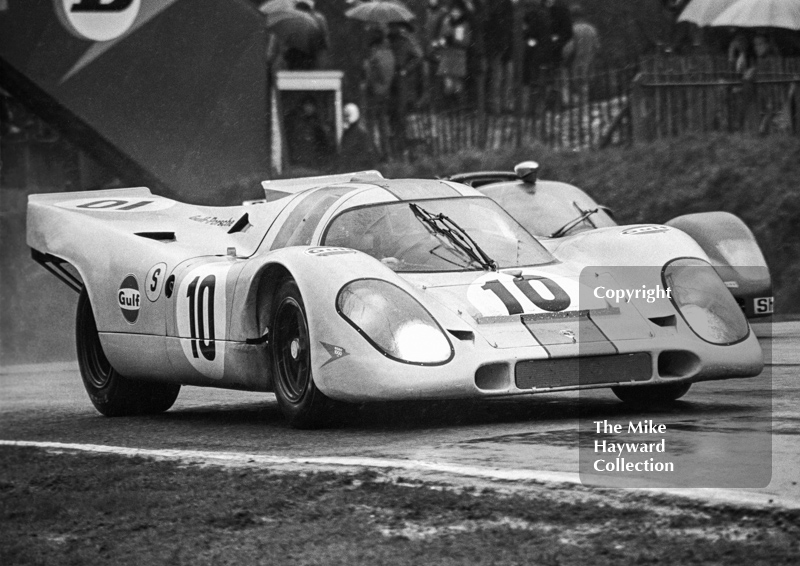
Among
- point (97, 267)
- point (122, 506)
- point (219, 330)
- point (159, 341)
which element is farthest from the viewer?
point (97, 267)

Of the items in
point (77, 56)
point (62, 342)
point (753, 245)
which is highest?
point (77, 56)

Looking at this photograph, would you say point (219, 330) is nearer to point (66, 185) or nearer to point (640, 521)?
point (640, 521)

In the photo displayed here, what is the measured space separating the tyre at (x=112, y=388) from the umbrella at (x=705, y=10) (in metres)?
7.87

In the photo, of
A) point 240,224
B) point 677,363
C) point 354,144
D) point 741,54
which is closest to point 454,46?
point 354,144

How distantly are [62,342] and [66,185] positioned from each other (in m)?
2.34

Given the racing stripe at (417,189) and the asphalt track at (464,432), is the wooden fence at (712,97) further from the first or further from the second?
the racing stripe at (417,189)

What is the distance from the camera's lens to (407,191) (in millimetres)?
7691

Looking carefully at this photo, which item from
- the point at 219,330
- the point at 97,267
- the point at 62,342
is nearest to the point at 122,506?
the point at 219,330

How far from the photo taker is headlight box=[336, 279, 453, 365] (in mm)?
6270

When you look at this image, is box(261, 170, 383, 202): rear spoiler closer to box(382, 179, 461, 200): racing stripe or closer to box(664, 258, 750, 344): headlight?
box(382, 179, 461, 200): racing stripe

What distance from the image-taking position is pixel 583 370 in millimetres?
6348

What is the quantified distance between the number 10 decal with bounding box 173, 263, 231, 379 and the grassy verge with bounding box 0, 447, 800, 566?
6.56 ft

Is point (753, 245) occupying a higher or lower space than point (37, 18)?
lower

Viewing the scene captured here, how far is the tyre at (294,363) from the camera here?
6.59m
